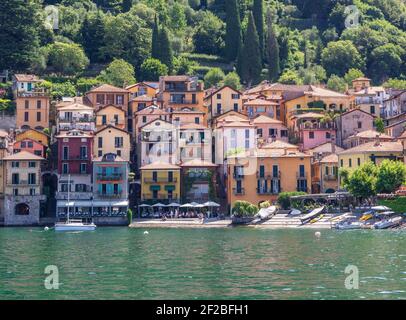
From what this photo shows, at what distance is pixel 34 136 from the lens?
96812 mm

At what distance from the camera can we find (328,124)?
103062 millimetres

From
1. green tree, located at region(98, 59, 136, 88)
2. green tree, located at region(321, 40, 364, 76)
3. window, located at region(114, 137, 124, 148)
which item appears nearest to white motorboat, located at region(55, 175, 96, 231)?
window, located at region(114, 137, 124, 148)

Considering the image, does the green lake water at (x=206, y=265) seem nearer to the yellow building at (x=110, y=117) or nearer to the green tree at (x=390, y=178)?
the green tree at (x=390, y=178)

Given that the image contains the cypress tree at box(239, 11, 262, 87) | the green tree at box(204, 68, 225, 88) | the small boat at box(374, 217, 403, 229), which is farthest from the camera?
the green tree at box(204, 68, 225, 88)

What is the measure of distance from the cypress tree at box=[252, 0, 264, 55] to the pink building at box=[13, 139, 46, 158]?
135 ft

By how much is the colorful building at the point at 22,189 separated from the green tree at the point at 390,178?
31.6m

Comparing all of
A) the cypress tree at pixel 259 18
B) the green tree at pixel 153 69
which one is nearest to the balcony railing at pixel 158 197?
the green tree at pixel 153 69

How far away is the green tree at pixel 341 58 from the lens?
130375 millimetres

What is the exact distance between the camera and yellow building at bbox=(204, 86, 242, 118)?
108m

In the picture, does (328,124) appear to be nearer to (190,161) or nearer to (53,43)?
(190,161)

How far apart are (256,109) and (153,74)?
49.9 feet

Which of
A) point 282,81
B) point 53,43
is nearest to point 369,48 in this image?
point 282,81

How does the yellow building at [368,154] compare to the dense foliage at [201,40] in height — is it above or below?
below

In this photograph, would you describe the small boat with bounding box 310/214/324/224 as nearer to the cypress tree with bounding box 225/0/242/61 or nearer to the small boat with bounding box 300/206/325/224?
the small boat with bounding box 300/206/325/224
